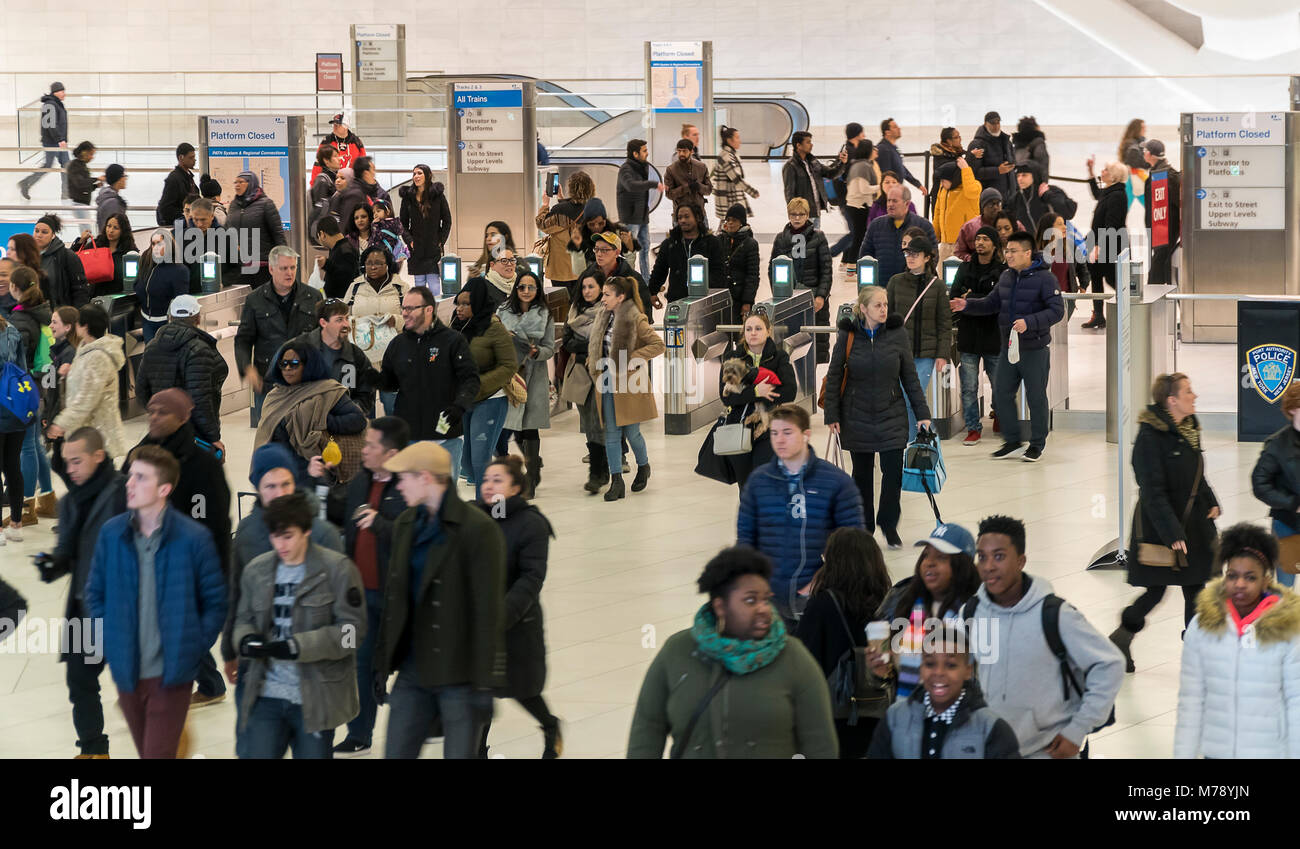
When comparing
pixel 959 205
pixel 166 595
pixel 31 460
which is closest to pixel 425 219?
pixel 959 205

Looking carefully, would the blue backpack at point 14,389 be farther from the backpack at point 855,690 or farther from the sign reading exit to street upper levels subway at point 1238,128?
the sign reading exit to street upper levels subway at point 1238,128

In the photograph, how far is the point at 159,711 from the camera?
20.1 ft

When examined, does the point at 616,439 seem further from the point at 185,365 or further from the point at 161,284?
the point at 161,284

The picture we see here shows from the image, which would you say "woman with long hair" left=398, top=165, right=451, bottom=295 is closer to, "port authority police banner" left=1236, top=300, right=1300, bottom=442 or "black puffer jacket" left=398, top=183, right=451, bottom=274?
"black puffer jacket" left=398, top=183, right=451, bottom=274

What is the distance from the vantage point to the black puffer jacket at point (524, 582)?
6.44 metres

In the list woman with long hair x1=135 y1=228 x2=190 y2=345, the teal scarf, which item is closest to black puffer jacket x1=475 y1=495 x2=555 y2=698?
the teal scarf

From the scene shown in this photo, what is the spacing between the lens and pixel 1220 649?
558cm

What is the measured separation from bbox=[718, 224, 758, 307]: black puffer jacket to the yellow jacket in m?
4.51

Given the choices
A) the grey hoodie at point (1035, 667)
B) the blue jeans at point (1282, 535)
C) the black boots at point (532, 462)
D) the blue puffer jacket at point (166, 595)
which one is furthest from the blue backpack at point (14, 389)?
the blue jeans at point (1282, 535)

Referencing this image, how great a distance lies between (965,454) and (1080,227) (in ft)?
35.4
